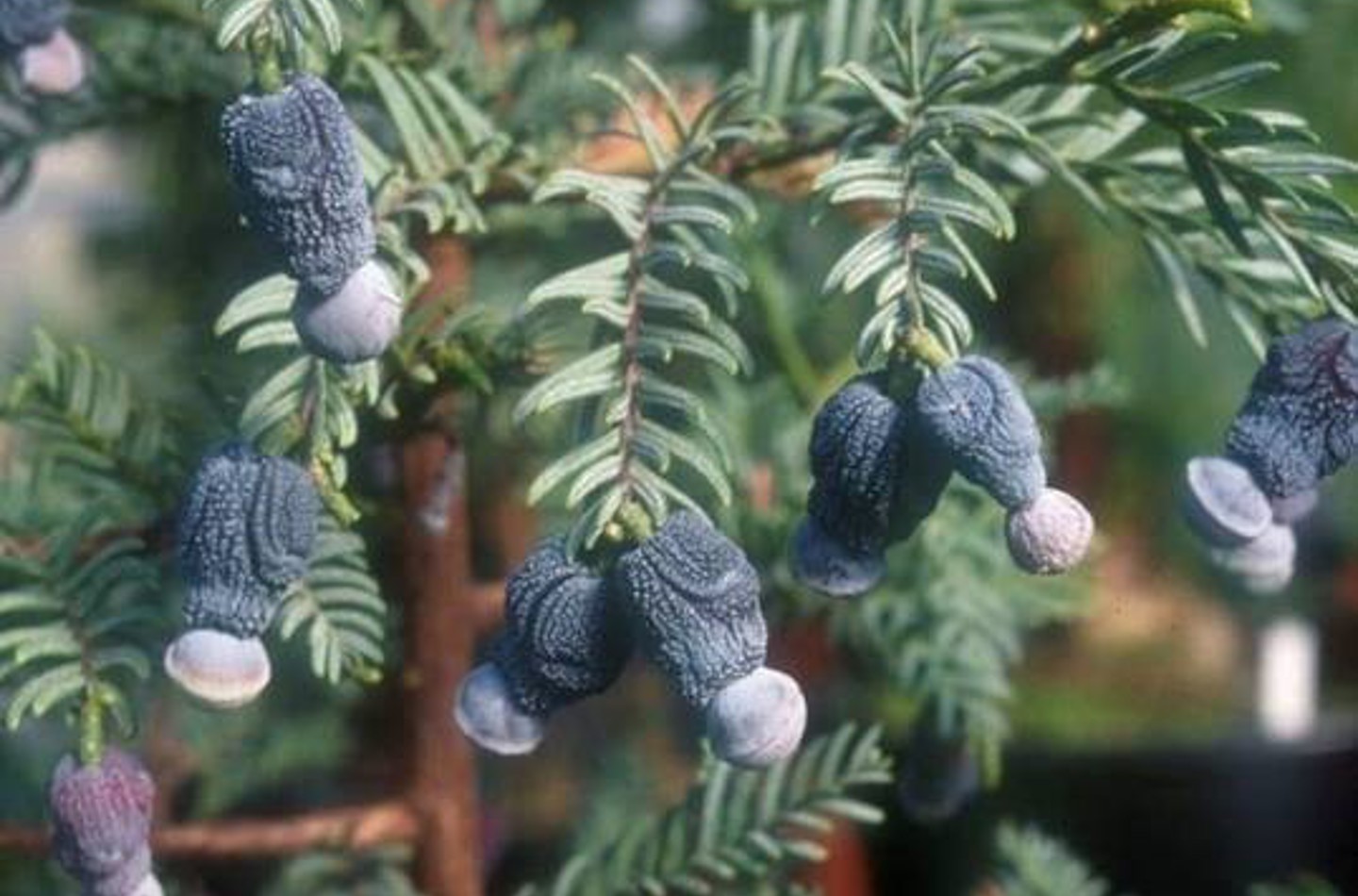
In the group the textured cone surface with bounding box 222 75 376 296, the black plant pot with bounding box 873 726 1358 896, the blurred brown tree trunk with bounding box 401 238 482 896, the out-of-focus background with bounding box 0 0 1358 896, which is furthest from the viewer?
the black plant pot with bounding box 873 726 1358 896

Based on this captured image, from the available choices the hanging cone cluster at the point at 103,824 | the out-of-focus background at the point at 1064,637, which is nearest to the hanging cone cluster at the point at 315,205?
the hanging cone cluster at the point at 103,824

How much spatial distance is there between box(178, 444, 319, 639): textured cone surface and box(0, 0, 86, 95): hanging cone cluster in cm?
14

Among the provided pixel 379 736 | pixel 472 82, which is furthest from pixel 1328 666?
pixel 472 82

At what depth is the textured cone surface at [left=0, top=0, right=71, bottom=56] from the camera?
505 mm

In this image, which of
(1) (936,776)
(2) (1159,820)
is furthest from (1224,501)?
(2) (1159,820)

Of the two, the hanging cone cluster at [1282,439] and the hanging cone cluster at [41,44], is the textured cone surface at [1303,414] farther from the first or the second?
the hanging cone cluster at [41,44]

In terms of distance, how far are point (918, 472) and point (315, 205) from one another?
0.11 meters

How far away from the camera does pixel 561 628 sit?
0.41 metres

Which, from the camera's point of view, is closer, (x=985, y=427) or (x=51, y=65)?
(x=985, y=427)

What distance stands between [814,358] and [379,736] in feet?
0.95

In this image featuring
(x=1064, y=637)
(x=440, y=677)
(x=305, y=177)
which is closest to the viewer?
(x=305, y=177)

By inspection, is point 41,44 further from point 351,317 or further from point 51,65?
point 351,317

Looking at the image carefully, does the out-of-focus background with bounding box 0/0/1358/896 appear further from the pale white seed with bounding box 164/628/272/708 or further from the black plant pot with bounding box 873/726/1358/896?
the pale white seed with bounding box 164/628/272/708

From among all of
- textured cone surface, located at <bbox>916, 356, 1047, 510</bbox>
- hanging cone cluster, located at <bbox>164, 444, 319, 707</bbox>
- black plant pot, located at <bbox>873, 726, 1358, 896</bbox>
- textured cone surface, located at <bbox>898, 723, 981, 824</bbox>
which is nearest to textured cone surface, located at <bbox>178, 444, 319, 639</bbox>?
hanging cone cluster, located at <bbox>164, 444, 319, 707</bbox>
